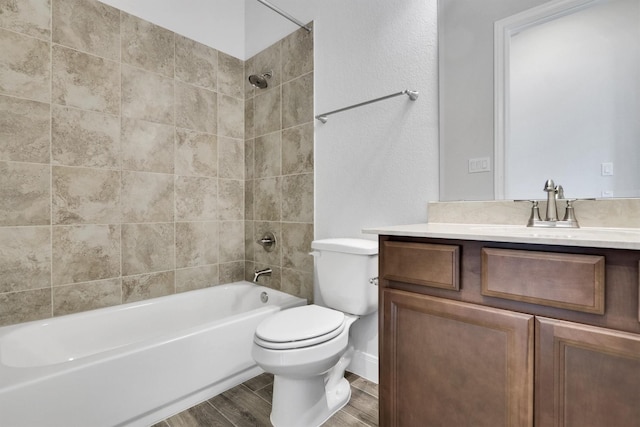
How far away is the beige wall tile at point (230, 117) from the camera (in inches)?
95.4

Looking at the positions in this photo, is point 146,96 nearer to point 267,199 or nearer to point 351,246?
point 267,199

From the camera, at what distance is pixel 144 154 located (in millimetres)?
2031

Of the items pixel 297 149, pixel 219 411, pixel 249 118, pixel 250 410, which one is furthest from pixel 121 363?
pixel 249 118

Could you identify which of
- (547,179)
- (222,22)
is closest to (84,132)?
(222,22)

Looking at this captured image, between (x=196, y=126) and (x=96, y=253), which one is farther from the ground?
(x=196, y=126)

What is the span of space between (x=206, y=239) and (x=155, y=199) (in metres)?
0.47

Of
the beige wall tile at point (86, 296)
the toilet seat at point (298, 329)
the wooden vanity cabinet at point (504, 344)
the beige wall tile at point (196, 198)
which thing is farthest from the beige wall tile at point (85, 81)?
the wooden vanity cabinet at point (504, 344)

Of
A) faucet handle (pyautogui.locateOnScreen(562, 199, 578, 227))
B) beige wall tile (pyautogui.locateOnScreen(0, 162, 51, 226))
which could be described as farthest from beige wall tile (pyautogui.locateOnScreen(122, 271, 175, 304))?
faucet handle (pyautogui.locateOnScreen(562, 199, 578, 227))

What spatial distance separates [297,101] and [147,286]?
1606 millimetres

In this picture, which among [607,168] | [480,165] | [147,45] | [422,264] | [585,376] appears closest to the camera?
[585,376]

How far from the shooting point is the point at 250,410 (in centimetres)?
148

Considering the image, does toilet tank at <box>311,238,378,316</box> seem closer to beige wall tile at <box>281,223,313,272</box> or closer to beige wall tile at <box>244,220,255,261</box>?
beige wall tile at <box>281,223,313,272</box>

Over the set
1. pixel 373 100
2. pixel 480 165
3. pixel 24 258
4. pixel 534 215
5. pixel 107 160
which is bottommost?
pixel 24 258

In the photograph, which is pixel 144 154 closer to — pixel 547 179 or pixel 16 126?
pixel 16 126
